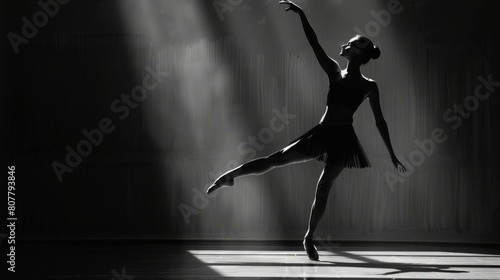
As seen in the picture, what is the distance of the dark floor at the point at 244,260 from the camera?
3123mm

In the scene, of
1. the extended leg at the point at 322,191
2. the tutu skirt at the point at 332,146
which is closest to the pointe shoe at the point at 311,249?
the extended leg at the point at 322,191

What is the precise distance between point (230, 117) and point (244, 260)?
1901 mm

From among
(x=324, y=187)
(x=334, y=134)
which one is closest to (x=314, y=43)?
(x=334, y=134)

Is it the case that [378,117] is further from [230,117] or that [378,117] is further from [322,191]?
[230,117]

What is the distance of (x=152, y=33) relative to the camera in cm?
561

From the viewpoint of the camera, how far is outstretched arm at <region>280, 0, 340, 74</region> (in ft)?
11.2

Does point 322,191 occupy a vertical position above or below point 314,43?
below

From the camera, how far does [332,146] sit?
3471 millimetres

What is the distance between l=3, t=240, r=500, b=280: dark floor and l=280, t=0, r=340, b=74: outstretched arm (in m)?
1.12

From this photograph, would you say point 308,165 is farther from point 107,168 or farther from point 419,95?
point 107,168

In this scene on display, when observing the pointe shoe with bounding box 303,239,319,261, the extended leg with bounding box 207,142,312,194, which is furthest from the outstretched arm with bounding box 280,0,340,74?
the pointe shoe with bounding box 303,239,319,261

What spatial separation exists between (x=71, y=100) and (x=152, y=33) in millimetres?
944

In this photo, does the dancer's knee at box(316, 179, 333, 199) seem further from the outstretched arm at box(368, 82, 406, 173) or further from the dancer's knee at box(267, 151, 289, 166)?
the outstretched arm at box(368, 82, 406, 173)

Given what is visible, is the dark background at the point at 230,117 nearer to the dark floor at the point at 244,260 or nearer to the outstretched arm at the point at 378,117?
the dark floor at the point at 244,260
